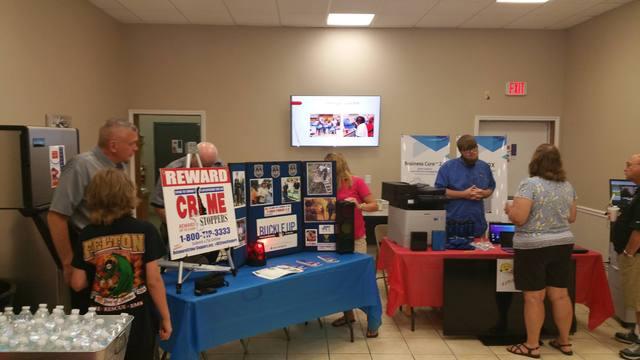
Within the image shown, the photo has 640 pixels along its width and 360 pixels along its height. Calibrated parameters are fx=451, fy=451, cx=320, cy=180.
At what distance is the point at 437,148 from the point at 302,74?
6.80ft

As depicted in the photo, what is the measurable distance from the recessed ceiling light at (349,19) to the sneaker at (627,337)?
4.20 meters

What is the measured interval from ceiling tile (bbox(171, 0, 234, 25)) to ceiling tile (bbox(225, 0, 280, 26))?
0.10m

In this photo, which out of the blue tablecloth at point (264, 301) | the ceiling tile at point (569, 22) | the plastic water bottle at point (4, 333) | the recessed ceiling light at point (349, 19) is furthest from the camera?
the ceiling tile at point (569, 22)

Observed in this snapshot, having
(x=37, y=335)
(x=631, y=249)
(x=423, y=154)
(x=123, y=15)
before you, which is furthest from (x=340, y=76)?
(x=37, y=335)

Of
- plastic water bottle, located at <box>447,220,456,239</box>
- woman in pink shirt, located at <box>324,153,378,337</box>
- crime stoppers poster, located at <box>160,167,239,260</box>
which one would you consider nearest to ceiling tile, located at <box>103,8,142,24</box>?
woman in pink shirt, located at <box>324,153,378,337</box>

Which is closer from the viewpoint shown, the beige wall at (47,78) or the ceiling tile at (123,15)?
the beige wall at (47,78)

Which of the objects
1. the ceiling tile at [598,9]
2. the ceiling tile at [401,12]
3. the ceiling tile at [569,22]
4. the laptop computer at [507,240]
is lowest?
the laptop computer at [507,240]

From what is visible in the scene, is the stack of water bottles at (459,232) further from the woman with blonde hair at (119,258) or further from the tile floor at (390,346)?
the woman with blonde hair at (119,258)

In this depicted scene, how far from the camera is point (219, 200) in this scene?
283cm

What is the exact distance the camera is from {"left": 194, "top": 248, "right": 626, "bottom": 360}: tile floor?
134 inches

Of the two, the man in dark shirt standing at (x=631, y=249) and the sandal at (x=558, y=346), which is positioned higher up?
the man in dark shirt standing at (x=631, y=249)

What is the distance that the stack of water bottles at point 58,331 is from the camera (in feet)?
5.28

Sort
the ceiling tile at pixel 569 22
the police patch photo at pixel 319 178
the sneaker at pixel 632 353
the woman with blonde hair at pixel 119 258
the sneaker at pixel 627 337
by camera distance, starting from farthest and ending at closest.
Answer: the ceiling tile at pixel 569 22 < the sneaker at pixel 627 337 < the police patch photo at pixel 319 178 < the sneaker at pixel 632 353 < the woman with blonde hair at pixel 119 258

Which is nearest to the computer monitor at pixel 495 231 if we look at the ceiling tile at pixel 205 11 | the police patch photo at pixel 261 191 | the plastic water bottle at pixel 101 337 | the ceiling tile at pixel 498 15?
the police patch photo at pixel 261 191
